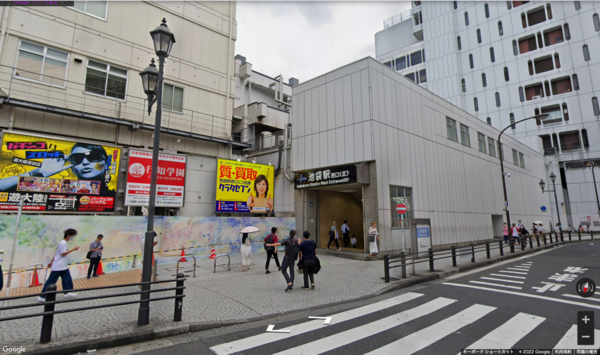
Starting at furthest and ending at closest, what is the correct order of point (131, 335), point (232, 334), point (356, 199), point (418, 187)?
point (356, 199)
point (418, 187)
point (232, 334)
point (131, 335)

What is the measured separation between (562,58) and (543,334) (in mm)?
49388

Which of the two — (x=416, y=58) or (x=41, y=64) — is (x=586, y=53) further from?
(x=41, y=64)

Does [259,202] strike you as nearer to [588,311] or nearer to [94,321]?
[94,321]

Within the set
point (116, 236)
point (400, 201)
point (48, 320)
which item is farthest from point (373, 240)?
point (48, 320)

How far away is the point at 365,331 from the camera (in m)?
5.63

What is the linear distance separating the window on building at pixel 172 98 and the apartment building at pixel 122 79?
0.06 m

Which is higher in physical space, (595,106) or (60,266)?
(595,106)

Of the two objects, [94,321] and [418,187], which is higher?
[418,187]

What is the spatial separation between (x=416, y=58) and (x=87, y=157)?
56373mm

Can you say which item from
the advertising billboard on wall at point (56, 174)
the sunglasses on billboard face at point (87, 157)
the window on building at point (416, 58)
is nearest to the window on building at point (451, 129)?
the advertising billboard on wall at point (56, 174)

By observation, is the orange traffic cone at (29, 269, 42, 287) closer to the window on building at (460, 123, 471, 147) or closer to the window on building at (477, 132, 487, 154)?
the window on building at (460, 123, 471, 147)

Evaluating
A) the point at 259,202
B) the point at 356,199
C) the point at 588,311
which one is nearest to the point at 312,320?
the point at 588,311

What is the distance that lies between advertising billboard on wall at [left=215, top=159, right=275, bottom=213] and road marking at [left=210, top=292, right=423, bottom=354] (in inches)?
477

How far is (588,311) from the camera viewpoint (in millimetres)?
6539
